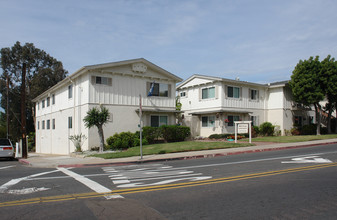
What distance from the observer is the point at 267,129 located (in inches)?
1162

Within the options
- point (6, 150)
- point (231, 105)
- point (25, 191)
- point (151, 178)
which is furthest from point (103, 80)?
point (25, 191)

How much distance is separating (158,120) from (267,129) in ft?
40.4

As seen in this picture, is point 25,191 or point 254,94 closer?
point 25,191

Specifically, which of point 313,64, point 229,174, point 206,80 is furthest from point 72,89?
point 313,64

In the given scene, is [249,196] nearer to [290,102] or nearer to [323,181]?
[323,181]

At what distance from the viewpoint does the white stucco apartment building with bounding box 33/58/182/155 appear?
856 inches

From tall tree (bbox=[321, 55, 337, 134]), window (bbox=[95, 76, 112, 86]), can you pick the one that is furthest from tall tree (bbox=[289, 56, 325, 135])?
window (bbox=[95, 76, 112, 86])

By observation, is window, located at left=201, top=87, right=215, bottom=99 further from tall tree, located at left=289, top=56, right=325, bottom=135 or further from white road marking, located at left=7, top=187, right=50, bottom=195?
white road marking, located at left=7, top=187, right=50, bottom=195

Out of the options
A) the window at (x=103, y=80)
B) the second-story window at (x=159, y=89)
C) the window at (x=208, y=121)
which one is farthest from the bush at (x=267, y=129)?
the window at (x=103, y=80)

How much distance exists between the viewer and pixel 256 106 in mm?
30656

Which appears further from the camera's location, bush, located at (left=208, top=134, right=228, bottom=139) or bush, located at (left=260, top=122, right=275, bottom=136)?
bush, located at (left=260, top=122, right=275, bottom=136)

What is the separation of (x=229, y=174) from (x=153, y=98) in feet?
52.1

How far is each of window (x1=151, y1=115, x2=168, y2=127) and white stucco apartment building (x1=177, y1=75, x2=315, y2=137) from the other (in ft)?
16.8

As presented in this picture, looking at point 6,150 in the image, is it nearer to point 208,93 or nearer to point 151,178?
point 151,178
